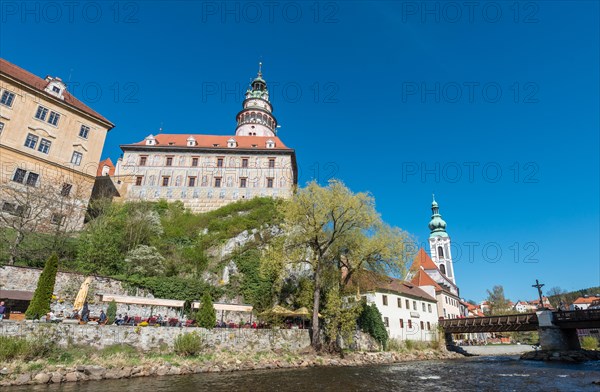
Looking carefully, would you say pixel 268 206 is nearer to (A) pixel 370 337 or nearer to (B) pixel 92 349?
(A) pixel 370 337

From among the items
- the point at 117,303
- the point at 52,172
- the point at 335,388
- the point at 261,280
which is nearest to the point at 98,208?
the point at 52,172

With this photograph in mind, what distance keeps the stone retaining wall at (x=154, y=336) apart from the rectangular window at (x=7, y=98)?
28.6m

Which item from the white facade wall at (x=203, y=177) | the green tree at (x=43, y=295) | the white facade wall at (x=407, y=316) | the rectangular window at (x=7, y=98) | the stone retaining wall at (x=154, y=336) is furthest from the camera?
the white facade wall at (x=203, y=177)

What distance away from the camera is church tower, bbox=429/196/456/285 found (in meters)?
86.4

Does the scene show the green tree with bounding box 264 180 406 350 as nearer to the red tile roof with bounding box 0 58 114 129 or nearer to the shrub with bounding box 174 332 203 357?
the shrub with bounding box 174 332 203 357

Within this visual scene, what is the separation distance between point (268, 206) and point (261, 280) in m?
14.1

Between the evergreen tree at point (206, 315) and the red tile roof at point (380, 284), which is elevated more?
the red tile roof at point (380, 284)

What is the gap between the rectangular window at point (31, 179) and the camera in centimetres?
3372

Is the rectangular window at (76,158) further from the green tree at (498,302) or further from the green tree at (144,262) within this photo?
the green tree at (498,302)

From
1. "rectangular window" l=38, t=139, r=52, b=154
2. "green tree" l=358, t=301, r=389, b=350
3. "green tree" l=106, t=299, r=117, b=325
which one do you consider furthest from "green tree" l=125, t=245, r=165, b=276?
"green tree" l=358, t=301, r=389, b=350

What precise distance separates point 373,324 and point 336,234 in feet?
38.2

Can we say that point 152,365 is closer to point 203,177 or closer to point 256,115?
point 203,177

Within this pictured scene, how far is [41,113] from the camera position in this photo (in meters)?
35.6

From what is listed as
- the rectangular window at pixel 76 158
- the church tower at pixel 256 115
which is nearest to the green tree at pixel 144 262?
the rectangular window at pixel 76 158
